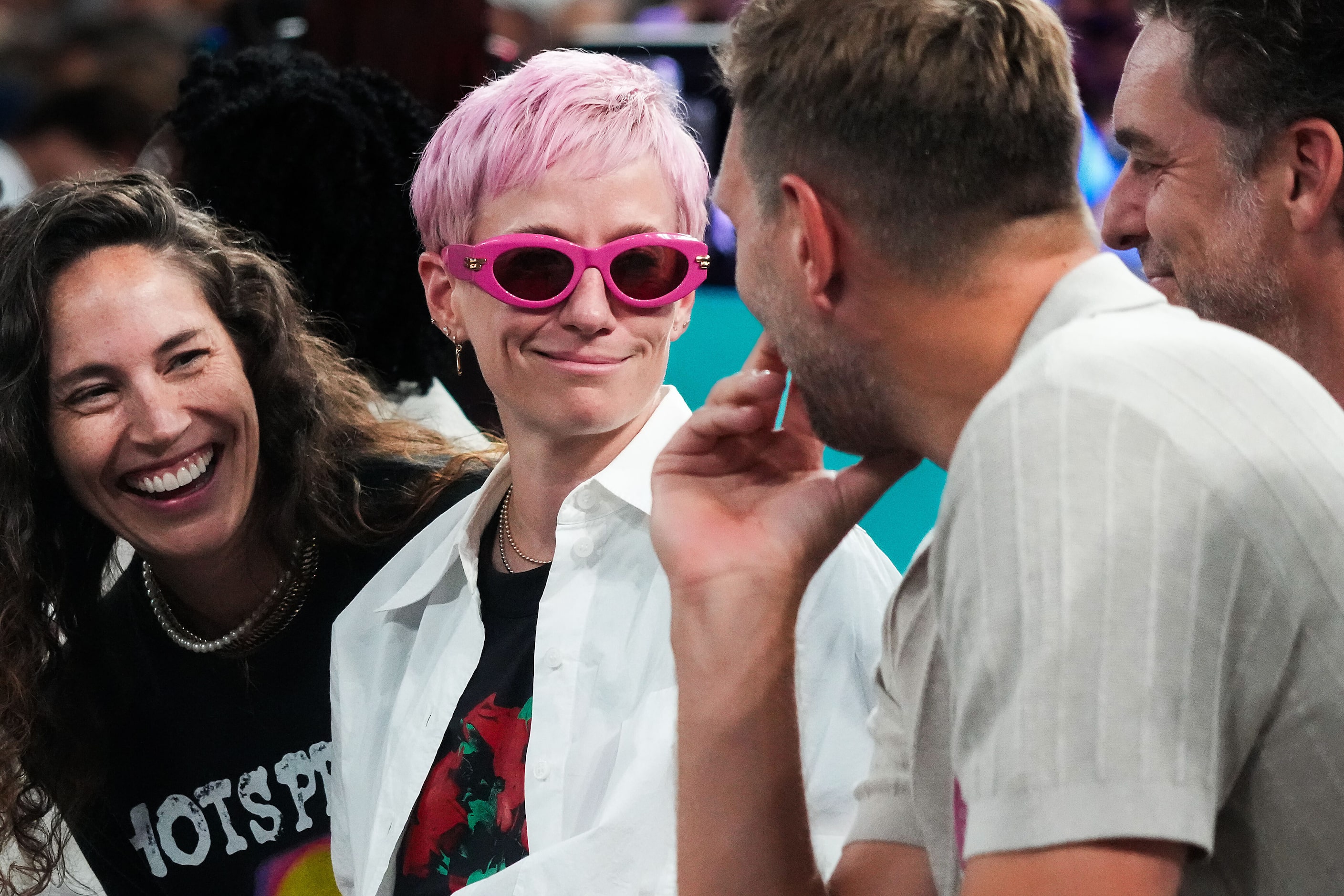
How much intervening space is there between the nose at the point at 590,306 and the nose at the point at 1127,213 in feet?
2.51

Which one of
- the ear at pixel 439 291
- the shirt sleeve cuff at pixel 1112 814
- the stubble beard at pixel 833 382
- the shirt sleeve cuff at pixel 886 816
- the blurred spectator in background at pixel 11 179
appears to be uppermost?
the stubble beard at pixel 833 382

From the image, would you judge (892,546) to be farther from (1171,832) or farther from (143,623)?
(1171,832)

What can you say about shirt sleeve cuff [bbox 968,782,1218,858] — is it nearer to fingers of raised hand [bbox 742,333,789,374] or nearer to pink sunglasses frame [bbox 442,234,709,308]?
fingers of raised hand [bbox 742,333,789,374]

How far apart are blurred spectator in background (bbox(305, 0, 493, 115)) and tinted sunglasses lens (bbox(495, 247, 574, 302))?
1.86m

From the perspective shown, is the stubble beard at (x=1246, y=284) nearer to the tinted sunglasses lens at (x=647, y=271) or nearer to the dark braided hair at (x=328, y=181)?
the tinted sunglasses lens at (x=647, y=271)

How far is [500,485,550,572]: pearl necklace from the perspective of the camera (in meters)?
2.34

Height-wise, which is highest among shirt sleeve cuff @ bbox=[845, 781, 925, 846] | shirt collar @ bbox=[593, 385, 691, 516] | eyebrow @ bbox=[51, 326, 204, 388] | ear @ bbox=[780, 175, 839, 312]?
ear @ bbox=[780, 175, 839, 312]

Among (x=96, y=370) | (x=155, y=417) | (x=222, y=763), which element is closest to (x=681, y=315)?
(x=155, y=417)

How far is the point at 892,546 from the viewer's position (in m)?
3.52

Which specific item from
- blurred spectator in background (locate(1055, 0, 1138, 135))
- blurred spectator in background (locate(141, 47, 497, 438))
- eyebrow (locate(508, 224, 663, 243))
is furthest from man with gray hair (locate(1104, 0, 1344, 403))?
blurred spectator in background (locate(1055, 0, 1138, 135))

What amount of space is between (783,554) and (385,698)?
1033mm

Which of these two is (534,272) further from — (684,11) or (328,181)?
(684,11)

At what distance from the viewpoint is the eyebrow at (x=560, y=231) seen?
2.19 meters

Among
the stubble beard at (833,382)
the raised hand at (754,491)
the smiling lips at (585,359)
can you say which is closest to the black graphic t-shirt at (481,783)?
the smiling lips at (585,359)
